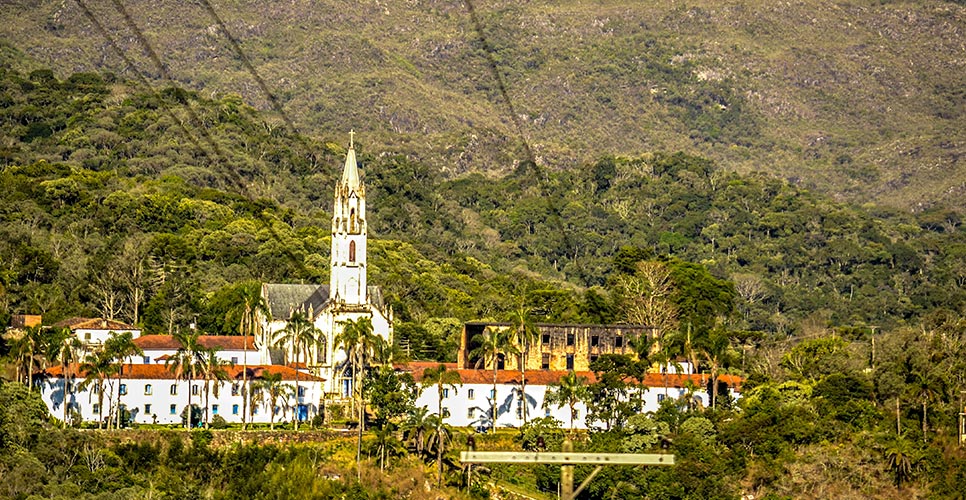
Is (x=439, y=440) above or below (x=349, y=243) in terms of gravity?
below

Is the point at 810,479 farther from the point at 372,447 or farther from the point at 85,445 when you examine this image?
the point at 85,445

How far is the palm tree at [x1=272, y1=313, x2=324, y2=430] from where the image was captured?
3575 inches

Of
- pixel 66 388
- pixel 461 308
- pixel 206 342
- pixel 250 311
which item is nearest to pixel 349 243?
pixel 250 311

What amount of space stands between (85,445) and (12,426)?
3.25 m

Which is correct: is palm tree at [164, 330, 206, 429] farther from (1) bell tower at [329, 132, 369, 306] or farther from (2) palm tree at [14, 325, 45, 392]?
(1) bell tower at [329, 132, 369, 306]

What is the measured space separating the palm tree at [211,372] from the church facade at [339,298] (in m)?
7.84

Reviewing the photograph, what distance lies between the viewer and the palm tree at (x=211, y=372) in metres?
86.1

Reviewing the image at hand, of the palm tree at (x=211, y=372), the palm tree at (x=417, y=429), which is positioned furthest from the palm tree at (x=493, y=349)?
the palm tree at (x=211, y=372)

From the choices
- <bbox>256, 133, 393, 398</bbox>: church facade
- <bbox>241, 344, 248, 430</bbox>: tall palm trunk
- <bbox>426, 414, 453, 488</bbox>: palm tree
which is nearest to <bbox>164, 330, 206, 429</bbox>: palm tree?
<bbox>241, 344, 248, 430</bbox>: tall palm trunk

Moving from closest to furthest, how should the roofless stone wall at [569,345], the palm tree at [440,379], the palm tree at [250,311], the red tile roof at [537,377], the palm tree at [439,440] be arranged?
1. the palm tree at [439,440]
2. the palm tree at [440,379]
3. the red tile roof at [537,377]
4. the palm tree at [250,311]
5. the roofless stone wall at [569,345]

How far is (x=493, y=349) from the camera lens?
91062 mm

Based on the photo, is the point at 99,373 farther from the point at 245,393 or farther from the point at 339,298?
the point at 339,298

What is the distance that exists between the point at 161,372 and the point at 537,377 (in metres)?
19.3

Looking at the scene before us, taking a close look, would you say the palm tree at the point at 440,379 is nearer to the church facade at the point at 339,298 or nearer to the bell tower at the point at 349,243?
the church facade at the point at 339,298
